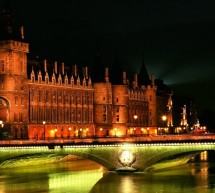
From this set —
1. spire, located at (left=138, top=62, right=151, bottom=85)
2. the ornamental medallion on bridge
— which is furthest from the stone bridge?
spire, located at (left=138, top=62, right=151, bottom=85)

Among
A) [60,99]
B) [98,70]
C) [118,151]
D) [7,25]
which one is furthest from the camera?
[98,70]

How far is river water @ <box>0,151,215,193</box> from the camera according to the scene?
6756 cm

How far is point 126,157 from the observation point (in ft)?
260

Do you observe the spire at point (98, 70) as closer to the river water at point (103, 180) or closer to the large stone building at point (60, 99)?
the large stone building at point (60, 99)

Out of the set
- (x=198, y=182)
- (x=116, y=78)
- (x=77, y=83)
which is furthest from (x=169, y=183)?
(x=116, y=78)

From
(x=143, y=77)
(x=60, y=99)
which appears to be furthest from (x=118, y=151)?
(x=143, y=77)

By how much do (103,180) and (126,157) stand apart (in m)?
5.43

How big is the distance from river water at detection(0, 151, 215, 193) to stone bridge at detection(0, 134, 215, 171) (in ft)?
4.11

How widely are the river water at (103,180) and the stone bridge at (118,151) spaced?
1.25 m

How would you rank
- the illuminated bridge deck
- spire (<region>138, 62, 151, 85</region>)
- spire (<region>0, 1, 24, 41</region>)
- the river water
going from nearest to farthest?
the river water < the illuminated bridge deck < spire (<region>0, 1, 24, 41</region>) < spire (<region>138, 62, 151, 85</region>)

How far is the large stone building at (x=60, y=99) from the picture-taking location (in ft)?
365

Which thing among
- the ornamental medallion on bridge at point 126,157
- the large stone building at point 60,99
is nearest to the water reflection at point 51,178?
the ornamental medallion on bridge at point 126,157

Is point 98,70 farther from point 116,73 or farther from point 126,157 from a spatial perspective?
point 126,157

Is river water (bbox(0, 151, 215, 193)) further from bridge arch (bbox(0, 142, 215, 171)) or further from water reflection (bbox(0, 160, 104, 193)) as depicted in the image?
bridge arch (bbox(0, 142, 215, 171))
